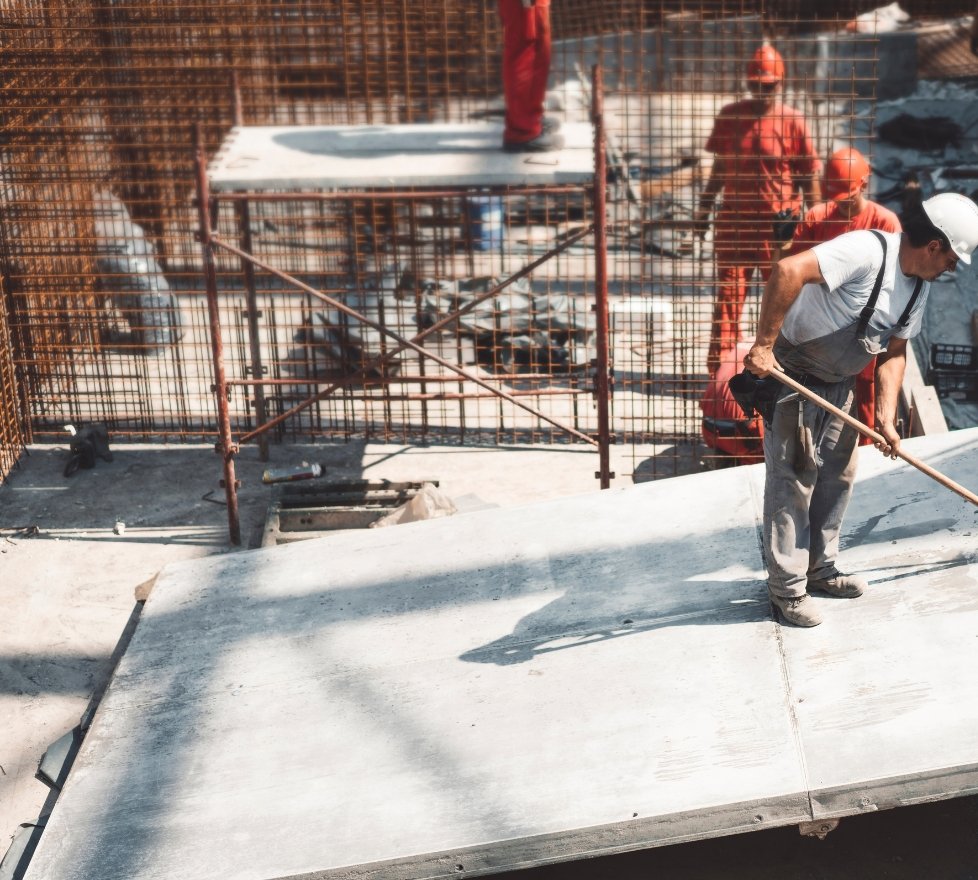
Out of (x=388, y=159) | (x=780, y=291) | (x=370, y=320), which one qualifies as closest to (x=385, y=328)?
(x=370, y=320)

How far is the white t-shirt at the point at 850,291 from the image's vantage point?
4781 mm

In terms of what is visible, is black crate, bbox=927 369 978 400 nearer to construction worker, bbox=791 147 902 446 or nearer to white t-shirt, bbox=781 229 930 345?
construction worker, bbox=791 147 902 446

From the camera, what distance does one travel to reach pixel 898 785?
14.9ft

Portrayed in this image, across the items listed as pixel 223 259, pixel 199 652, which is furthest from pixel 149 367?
pixel 199 652

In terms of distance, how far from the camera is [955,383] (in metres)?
8.58

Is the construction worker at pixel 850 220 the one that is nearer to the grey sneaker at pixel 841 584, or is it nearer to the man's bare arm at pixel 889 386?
the grey sneaker at pixel 841 584

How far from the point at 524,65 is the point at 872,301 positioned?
3964 mm

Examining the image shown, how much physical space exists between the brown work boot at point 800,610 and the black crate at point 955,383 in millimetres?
3655

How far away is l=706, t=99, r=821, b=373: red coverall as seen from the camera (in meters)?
8.72

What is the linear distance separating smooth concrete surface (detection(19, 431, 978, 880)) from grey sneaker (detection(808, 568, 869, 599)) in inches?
2.0

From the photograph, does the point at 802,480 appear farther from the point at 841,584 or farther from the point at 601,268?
the point at 601,268

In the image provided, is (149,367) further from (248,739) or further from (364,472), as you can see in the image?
(248,739)

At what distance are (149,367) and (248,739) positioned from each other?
5.82 m

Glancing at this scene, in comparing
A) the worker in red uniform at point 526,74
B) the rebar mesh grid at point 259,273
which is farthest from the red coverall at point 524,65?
the rebar mesh grid at point 259,273
